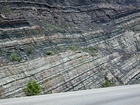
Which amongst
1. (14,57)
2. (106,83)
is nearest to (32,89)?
(14,57)

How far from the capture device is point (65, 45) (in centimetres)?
2080

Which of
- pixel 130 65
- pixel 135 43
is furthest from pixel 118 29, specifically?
pixel 130 65

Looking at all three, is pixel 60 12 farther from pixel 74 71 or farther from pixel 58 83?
pixel 58 83

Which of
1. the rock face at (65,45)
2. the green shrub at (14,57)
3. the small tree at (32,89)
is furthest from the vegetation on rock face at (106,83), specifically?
the green shrub at (14,57)

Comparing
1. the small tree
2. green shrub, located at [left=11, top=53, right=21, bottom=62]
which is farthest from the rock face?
the small tree

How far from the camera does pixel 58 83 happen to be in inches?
654

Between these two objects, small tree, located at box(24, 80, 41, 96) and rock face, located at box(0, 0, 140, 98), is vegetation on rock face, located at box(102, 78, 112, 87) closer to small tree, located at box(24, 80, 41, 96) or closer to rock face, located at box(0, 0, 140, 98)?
rock face, located at box(0, 0, 140, 98)

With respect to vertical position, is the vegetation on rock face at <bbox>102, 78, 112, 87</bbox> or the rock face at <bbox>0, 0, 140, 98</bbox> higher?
the rock face at <bbox>0, 0, 140, 98</bbox>

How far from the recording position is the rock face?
15636 mm

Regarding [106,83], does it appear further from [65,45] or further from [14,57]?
[14,57]

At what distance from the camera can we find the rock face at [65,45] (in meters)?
15.6

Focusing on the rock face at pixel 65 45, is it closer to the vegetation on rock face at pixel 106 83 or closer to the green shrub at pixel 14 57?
the green shrub at pixel 14 57

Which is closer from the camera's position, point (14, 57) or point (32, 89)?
point (32, 89)

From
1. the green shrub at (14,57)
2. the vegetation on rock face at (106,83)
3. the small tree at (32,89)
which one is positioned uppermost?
the green shrub at (14,57)
